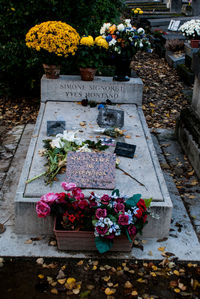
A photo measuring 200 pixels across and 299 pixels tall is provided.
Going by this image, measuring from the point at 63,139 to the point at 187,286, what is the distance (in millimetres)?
2361

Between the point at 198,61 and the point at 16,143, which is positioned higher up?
the point at 198,61

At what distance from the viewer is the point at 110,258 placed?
382 centimetres

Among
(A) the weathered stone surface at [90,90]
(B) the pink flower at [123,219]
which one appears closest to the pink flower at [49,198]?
(B) the pink flower at [123,219]

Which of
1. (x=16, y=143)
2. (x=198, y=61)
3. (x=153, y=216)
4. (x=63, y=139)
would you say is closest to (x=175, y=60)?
(x=198, y=61)

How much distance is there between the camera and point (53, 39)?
6.17 meters

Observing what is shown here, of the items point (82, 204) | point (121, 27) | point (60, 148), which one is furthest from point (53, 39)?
point (82, 204)

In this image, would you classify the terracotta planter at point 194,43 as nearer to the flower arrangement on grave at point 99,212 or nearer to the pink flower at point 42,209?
the flower arrangement on grave at point 99,212

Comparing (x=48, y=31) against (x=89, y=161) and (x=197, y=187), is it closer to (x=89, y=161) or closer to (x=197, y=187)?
(x=89, y=161)

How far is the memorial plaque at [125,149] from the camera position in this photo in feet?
15.8

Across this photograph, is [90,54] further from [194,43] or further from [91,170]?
[194,43]

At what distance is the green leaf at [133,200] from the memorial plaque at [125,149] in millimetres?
1043

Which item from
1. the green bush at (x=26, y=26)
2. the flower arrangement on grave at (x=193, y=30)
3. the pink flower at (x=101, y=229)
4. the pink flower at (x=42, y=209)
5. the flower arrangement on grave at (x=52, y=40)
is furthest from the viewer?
the flower arrangement on grave at (x=193, y=30)

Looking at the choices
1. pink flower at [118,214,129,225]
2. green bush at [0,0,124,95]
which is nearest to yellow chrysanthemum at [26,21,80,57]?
green bush at [0,0,124,95]

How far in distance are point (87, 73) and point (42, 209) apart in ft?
11.5
